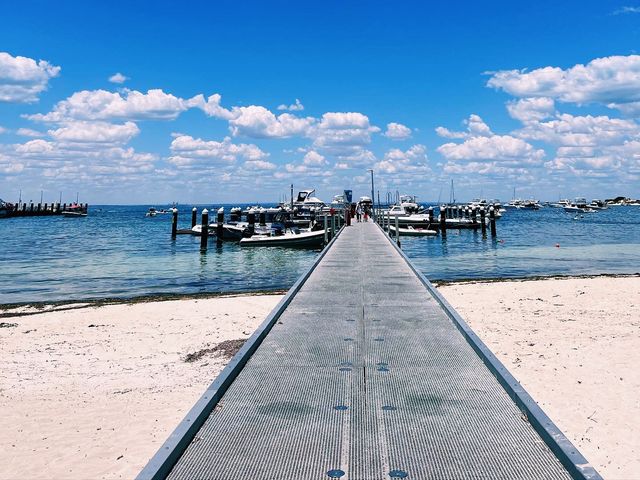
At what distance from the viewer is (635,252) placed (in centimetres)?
4119

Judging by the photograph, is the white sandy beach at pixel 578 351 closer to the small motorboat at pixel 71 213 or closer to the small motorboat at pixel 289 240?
the small motorboat at pixel 289 240

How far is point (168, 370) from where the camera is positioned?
10.7 meters

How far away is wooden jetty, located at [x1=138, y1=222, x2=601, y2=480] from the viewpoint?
13.0ft

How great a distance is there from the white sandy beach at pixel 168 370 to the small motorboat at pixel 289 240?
22.9 m

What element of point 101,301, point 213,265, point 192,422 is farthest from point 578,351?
point 213,265

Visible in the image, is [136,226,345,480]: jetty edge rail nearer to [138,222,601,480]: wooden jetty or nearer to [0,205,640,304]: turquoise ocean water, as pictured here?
[138,222,601,480]: wooden jetty

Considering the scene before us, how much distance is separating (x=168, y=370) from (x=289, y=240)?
32.5 metres

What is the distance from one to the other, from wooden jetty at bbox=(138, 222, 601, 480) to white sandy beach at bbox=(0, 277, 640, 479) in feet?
6.68

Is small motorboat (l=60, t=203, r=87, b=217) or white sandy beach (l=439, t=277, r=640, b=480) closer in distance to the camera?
white sandy beach (l=439, t=277, r=640, b=480)

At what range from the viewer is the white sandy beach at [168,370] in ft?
22.7

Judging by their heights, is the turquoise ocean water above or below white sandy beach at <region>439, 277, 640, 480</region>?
below

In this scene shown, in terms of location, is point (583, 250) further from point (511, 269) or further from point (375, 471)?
point (375, 471)

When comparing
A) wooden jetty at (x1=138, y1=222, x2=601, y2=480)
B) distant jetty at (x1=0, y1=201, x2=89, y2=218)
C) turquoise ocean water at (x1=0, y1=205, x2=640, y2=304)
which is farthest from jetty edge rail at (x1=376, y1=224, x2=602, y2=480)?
distant jetty at (x1=0, y1=201, x2=89, y2=218)

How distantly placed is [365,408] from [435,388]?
0.95 metres
